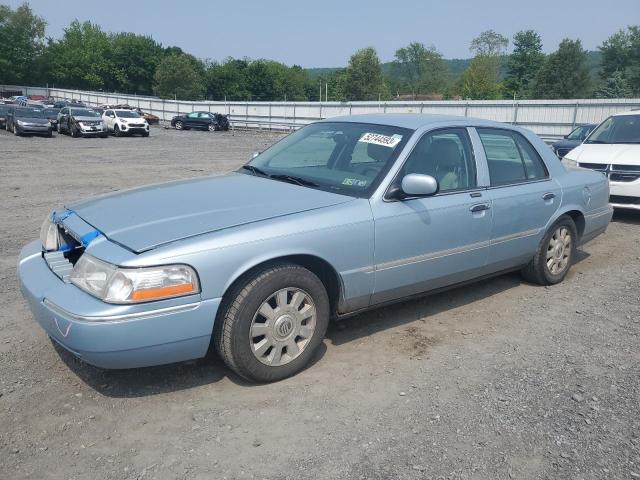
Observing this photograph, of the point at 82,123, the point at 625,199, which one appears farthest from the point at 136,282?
the point at 82,123

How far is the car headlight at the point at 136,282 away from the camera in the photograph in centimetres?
295

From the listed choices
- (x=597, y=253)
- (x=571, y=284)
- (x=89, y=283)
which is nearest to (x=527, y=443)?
(x=89, y=283)

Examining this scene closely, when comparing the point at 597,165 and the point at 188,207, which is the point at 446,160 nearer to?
the point at 188,207

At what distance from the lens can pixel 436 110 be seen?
29.6 meters

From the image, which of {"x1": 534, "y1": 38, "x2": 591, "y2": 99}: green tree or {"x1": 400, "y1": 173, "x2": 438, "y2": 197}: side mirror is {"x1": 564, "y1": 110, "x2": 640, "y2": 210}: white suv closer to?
{"x1": 400, "y1": 173, "x2": 438, "y2": 197}: side mirror

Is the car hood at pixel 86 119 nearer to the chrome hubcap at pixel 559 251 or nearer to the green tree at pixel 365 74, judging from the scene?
the chrome hubcap at pixel 559 251

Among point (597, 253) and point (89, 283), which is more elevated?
point (89, 283)

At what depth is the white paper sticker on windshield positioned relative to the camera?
4.16 metres

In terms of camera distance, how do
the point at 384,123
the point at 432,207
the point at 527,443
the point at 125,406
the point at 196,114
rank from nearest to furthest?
the point at 527,443, the point at 125,406, the point at 432,207, the point at 384,123, the point at 196,114

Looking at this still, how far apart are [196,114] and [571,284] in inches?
1445

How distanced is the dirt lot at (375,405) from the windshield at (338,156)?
46.5 inches

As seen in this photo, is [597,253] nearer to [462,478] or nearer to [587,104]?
[462,478]

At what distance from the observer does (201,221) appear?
3.35 m

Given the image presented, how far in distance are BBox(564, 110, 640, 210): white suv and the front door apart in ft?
16.5
